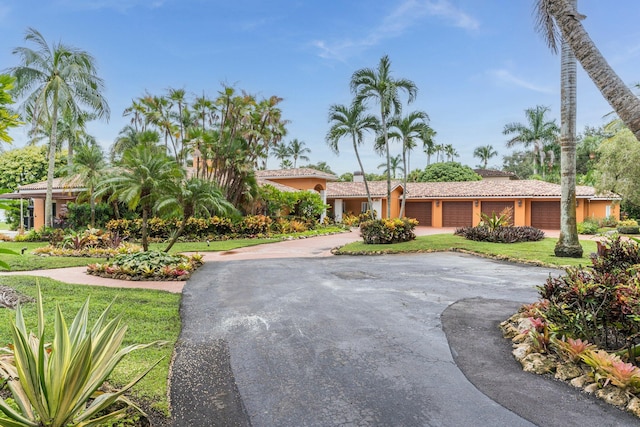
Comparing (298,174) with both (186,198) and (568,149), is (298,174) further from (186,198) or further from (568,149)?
(568,149)

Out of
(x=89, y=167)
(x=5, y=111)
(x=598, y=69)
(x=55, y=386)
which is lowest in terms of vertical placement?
(x=55, y=386)

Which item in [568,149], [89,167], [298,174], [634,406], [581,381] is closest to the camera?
[634,406]

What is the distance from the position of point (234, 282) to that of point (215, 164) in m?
14.9

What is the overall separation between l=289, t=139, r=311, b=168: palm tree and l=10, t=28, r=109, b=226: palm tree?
39341 millimetres

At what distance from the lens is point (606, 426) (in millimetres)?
3330

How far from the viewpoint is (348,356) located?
16.1 ft

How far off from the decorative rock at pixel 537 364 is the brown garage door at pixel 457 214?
93.1 ft

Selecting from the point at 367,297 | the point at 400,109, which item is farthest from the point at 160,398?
the point at 400,109

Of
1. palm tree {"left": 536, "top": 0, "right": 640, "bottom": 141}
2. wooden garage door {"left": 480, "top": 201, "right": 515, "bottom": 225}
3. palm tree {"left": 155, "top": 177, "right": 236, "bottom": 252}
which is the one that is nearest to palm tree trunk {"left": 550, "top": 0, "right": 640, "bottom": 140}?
palm tree {"left": 536, "top": 0, "right": 640, "bottom": 141}

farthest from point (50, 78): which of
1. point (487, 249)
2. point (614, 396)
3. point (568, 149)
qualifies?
point (614, 396)

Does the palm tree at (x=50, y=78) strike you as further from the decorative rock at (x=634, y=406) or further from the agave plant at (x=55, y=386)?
the decorative rock at (x=634, y=406)

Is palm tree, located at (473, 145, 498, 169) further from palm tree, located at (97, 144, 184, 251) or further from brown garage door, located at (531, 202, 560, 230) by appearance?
palm tree, located at (97, 144, 184, 251)

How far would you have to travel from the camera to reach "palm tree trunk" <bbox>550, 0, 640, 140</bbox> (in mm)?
4496

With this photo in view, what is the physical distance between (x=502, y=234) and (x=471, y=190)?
14.8m
